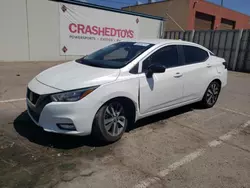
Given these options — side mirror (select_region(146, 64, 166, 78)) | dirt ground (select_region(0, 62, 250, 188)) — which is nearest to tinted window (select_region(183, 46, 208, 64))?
side mirror (select_region(146, 64, 166, 78))

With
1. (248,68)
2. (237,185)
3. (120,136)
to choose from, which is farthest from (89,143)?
(248,68)

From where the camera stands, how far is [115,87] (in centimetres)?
331

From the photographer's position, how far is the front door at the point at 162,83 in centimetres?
377

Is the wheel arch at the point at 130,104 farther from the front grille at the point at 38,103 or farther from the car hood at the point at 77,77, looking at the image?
the front grille at the point at 38,103

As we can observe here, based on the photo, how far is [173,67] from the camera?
4293 millimetres

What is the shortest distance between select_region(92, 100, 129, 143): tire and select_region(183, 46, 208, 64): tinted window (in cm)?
198

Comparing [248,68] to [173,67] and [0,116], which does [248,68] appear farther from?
[0,116]

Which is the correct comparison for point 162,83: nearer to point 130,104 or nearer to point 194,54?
point 130,104

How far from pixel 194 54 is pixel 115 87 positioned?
249cm

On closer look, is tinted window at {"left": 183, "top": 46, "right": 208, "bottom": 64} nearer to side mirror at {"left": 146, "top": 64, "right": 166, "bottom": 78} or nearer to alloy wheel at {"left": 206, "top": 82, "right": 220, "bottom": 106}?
alloy wheel at {"left": 206, "top": 82, "right": 220, "bottom": 106}

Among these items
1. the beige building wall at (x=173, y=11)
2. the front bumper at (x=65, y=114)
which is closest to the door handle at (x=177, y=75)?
the front bumper at (x=65, y=114)

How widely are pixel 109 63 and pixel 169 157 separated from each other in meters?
1.80

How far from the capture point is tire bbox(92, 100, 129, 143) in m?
3.25

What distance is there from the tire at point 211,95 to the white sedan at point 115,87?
1.32 feet
